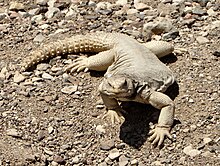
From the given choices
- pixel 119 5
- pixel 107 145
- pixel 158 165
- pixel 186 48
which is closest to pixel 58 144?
pixel 107 145

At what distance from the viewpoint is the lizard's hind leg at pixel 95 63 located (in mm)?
6957

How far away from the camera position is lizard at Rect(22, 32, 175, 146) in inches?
243

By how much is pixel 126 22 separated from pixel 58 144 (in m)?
2.20

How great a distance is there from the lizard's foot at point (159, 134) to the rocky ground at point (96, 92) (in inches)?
2.4

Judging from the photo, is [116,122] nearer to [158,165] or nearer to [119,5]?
[158,165]

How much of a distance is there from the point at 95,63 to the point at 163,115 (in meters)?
1.13

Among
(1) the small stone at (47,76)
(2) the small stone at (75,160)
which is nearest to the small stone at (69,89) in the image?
(1) the small stone at (47,76)

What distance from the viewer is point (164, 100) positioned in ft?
20.5

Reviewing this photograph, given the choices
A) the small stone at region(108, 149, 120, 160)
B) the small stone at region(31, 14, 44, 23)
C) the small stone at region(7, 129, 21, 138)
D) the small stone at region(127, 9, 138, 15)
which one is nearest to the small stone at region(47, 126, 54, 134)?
the small stone at region(7, 129, 21, 138)

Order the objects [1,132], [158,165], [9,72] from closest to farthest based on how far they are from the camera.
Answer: [158,165]
[1,132]
[9,72]

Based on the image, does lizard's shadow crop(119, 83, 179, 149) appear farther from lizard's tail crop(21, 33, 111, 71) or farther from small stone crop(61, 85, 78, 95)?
lizard's tail crop(21, 33, 111, 71)

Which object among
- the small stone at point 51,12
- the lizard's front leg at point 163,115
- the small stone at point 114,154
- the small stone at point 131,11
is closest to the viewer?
the small stone at point 114,154

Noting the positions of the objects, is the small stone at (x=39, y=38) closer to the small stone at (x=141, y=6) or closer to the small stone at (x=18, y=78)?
the small stone at (x=18, y=78)

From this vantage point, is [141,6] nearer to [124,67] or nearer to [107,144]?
[124,67]
